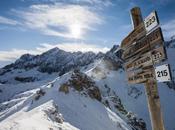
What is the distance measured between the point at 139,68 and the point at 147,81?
374 mm

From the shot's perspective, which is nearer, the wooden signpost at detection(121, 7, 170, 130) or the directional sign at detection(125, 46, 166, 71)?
the directional sign at detection(125, 46, 166, 71)

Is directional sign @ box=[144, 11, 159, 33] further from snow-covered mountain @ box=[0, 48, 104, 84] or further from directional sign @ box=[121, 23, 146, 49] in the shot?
snow-covered mountain @ box=[0, 48, 104, 84]

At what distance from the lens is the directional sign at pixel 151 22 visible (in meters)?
4.10

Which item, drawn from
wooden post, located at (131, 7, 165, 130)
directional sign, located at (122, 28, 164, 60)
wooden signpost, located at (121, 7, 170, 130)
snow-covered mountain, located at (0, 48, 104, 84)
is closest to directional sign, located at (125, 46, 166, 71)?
wooden signpost, located at (121, 7, 170, 130)

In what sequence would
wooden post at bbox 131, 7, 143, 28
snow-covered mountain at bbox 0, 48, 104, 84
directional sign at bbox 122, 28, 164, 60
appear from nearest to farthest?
Result: directional sign at bbox 122, 28, 164, 60 < wooden post at bbox 131, 7, 143, 28 < snow-covered mountain at bbox 0, 48, 104, 84

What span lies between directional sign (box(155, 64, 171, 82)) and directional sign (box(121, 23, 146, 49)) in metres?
0.83

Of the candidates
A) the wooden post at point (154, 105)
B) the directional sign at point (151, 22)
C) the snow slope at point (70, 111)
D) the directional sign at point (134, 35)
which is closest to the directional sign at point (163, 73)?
the wooden post at point (154, 105)

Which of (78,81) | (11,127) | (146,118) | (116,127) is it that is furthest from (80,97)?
(146,118)

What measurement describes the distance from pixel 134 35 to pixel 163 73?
1368 mm

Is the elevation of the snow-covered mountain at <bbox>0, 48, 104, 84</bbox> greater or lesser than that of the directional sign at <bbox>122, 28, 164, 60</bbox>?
greater

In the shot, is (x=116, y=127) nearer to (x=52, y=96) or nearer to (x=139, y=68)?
(x=52, y=96)

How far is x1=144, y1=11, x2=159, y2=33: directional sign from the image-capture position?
4.10 metres

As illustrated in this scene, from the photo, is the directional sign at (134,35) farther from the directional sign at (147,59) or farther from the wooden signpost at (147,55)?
the directional sign at (147,59)

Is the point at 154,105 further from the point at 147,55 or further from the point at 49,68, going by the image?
the point at 49,68
